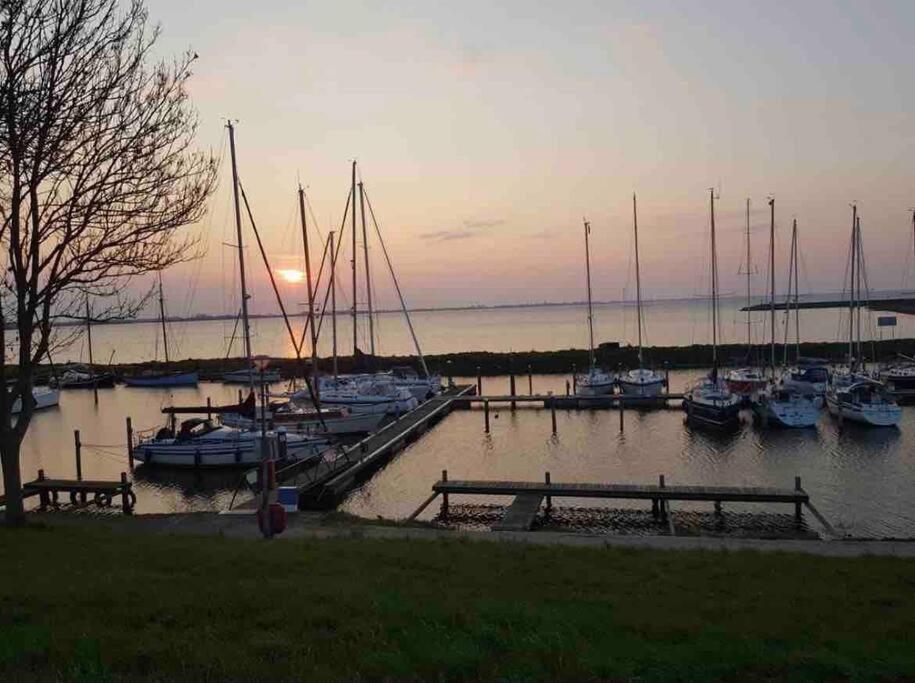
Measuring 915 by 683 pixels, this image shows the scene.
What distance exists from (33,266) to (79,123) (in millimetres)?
2511

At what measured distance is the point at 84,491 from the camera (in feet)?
79.8

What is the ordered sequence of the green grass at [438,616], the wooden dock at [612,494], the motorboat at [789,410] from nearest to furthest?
the green grass at [438,616], the wooden dock at [612,494], the motorboat at [789,410]

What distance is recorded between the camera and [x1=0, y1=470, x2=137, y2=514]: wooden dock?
77.2ft

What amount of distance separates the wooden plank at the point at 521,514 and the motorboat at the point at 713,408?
16.9m

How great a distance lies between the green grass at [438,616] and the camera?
230 inches

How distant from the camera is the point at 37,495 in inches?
1023

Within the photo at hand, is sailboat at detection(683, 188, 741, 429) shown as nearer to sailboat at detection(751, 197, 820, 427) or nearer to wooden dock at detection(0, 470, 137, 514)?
sailboat at detection(751, 197, 820, 427)

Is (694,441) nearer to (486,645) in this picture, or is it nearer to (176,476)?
(176,476)

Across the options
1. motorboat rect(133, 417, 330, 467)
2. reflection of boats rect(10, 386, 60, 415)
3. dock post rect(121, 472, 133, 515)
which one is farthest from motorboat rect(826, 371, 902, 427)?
reflection of boats rect(10, 386, 60, 415)

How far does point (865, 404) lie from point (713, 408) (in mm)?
6601

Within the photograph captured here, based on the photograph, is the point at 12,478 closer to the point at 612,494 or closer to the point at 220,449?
the point at 612,494

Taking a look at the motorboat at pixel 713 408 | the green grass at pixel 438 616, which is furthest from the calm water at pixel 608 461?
the green grass at pixel 438 616

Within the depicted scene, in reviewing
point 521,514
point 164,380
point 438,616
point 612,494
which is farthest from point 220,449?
point 164,380

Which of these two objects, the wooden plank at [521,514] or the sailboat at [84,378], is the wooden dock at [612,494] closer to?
the wooden plank at [521,514]
